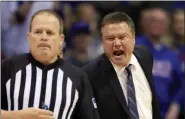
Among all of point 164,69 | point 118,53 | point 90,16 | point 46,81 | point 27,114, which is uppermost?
point 90,16

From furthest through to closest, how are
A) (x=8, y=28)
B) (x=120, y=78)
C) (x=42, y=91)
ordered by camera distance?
1. (x=8, y=28)
2. (x=120, y=78)
3. (x=42, y=91)

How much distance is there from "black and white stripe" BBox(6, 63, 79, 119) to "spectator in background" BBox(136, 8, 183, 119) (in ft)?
6.27

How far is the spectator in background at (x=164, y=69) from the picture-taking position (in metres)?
3.92

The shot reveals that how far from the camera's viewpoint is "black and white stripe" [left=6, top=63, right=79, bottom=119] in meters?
2.02

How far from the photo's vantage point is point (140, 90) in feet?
7.66

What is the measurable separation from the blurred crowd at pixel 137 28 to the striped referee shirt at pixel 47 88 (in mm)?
1575

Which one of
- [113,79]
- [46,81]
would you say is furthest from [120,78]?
[46,81]

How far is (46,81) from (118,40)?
0.39m

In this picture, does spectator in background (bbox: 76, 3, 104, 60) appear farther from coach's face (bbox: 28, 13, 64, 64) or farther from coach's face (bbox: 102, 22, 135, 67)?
coach's face (bbox: 28, 13, 64, 64)

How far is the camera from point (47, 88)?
207 centimetres

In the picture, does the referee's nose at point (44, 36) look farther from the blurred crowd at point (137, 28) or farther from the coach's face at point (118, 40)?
the blurred crowd at point (137, 28)

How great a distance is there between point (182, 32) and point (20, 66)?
2452mm

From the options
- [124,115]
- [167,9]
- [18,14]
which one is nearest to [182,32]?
[167,9]

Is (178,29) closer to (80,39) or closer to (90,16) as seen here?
(90,16)
